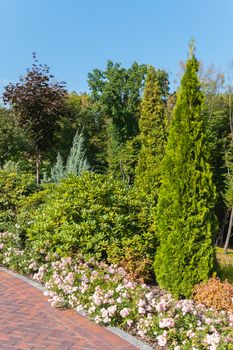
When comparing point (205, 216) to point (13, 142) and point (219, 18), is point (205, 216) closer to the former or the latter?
point (219, 18)

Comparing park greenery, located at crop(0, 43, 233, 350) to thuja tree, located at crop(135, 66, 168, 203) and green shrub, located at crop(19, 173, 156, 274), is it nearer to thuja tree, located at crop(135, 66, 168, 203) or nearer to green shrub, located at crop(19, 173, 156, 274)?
green shrub, located at crop(19, 173, 156, 274)

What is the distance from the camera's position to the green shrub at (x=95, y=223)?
17.8ft

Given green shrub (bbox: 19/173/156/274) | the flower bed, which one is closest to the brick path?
the flower bed

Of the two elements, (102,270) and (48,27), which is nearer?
(102,270)

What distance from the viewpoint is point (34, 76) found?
14.6 metres

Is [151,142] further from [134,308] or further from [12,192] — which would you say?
[134,308]

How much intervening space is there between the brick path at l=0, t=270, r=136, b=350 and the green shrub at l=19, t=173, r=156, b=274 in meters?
1.11

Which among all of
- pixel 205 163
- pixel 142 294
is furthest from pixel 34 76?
pixel 142 294

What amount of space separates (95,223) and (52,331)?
90.1 inches

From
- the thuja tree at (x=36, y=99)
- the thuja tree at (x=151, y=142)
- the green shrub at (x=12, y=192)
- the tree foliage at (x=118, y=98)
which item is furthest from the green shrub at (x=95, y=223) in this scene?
the tree foliage at (x=118, y=98)

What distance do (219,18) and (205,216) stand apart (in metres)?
4.97

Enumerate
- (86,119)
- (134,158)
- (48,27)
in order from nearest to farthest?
(48,27)
(134,158)
(86,119)

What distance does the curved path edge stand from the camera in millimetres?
3191

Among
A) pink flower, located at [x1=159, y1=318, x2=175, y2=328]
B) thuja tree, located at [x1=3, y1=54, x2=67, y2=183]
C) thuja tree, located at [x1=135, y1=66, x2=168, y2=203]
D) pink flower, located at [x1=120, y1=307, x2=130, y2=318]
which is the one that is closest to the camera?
pink flower, located at [x1=159, y1=318, x2=175, y2=328]
